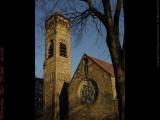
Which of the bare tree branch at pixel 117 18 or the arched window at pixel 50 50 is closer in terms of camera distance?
the bare tree branch at pixel 117 18

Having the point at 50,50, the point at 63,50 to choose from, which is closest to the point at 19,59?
the point at 63,50

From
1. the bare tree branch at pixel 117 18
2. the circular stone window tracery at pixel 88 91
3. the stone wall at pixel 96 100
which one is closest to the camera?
the bare tree branch at pixel 117 18

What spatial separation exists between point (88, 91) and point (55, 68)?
7.21 meters

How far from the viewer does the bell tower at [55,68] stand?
138ft

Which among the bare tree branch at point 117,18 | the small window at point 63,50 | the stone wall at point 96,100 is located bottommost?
the stone wall at point 96,100

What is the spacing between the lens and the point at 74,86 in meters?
40.8

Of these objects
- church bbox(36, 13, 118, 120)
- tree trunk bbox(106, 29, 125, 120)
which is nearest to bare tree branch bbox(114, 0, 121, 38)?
tree trunk bbox(106, 29, 125, 120)

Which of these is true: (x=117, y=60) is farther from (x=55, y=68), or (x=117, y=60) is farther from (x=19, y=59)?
(x=55, y=68)

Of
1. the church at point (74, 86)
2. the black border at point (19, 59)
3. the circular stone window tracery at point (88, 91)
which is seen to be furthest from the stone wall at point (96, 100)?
the black border at point (19, 59)
